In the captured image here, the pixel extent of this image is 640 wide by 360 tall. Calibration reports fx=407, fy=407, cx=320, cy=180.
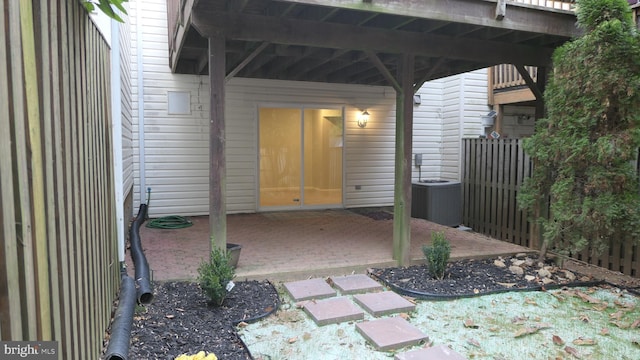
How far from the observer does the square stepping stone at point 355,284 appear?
4016 mm

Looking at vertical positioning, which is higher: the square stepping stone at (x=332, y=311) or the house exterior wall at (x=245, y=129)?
the house exterior wall at (x=245, y=129)

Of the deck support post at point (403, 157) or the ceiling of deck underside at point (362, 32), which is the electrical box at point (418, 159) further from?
the deck support post at point (403, 157)

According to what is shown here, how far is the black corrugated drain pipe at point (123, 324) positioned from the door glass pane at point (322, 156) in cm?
543

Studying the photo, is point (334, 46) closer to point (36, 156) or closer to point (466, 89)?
point (36, 156)

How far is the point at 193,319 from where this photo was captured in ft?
10.6

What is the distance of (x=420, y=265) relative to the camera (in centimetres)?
487

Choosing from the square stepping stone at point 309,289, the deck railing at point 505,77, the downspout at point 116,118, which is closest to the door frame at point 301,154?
the deck railing at point 505,77

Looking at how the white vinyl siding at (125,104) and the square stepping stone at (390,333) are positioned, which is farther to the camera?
the white vinyl siding at (125,104)

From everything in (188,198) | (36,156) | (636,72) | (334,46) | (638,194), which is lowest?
(188,198)

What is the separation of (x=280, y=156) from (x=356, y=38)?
4363 millimetres

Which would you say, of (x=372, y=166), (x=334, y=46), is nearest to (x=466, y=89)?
(x=372, y=166)

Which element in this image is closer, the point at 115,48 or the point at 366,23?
the point at 115,48

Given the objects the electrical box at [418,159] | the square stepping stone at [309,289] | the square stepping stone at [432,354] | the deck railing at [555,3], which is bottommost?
the square stepping stone at [432,354]

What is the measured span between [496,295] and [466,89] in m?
5.83
